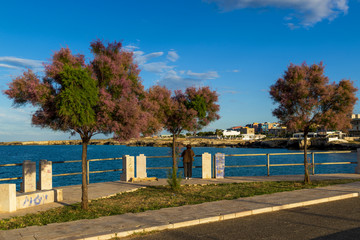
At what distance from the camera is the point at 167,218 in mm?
8398

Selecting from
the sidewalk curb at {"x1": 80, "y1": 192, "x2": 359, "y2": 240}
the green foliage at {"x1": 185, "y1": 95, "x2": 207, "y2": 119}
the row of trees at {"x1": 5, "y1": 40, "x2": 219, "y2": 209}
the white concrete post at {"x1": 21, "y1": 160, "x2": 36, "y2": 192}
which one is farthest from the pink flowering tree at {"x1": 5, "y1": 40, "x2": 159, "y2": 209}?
the green foliage at {"x1": 185, "y1": 95, "x2": 207, "y2": 119}

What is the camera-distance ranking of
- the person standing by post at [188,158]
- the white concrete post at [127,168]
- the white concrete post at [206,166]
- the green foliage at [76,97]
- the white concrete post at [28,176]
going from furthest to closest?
the white concrete post at [206,166] → the person standing by post at [188,158] → the white concrete post at [127,168] → the white concrete post at [28,176] → the green foliage at [76,97]

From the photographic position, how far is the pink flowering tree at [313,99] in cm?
1416

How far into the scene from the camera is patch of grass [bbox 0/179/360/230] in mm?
8680

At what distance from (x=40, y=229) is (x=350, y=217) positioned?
7.95m

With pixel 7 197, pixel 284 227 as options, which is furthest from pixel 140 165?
pixel 284 227

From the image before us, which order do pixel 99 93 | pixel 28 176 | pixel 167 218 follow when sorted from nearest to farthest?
pixel 167 218
pixel 99 93
pixel 28 176

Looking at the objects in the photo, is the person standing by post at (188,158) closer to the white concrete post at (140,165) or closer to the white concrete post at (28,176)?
the white concrete post at (140,165)

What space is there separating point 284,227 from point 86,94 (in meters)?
6.21

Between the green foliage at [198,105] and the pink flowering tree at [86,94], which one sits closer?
the pink flowering tree at [86,94]

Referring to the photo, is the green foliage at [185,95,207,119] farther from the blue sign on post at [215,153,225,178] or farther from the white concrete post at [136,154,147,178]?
the white concrete post at [136,154,147,178]

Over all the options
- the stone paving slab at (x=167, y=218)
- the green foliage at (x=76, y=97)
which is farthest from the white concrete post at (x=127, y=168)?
the green foliage at (x=76, y=97)

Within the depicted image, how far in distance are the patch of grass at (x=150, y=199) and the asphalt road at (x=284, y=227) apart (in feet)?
8.27

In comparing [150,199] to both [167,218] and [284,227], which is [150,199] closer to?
[167,218]
